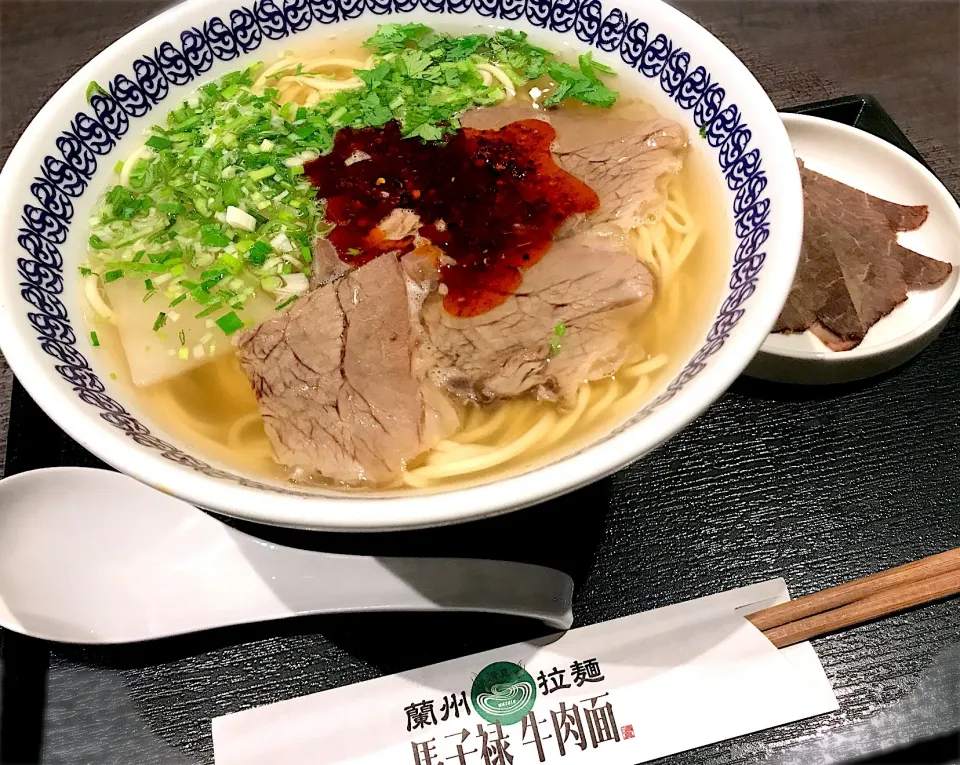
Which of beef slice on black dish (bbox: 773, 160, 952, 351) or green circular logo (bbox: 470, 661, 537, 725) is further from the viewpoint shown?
beef slice on black dish (bbox: 773, 160, 952, 351)

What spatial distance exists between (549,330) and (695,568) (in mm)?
668

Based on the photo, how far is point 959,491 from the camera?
1611mm

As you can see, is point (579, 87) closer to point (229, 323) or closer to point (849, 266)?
point (849, 266)

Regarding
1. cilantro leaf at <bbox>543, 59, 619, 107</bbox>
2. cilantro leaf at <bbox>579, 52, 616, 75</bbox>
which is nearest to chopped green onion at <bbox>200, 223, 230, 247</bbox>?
cilantro leaf at <bbox>543, 59, 619, 107</bbox>

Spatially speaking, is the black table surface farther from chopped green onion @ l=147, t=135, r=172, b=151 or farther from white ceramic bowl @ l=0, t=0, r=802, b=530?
chopped green onion @ l=147, t=135, r=172, b=151

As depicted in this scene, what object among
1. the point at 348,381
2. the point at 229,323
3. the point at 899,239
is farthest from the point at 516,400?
the point at 899,239

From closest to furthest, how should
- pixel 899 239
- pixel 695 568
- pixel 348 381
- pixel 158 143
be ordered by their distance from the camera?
pixel 348 381 → pixel 695 568 → pixel 158 143 → pixel 899 239

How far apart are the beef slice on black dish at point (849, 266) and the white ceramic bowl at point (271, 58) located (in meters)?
0.62

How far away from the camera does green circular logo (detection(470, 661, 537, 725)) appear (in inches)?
51.7

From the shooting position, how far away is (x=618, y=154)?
5.24 feet

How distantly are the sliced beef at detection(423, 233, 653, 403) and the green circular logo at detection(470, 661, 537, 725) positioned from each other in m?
0.57

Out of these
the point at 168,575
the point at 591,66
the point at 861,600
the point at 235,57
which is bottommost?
the point at 861,600

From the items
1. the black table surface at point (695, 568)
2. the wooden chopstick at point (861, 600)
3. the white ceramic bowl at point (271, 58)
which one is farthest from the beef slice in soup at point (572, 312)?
the wooden chopstick at point (861, 600)

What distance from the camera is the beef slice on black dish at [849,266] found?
5.93 feet
